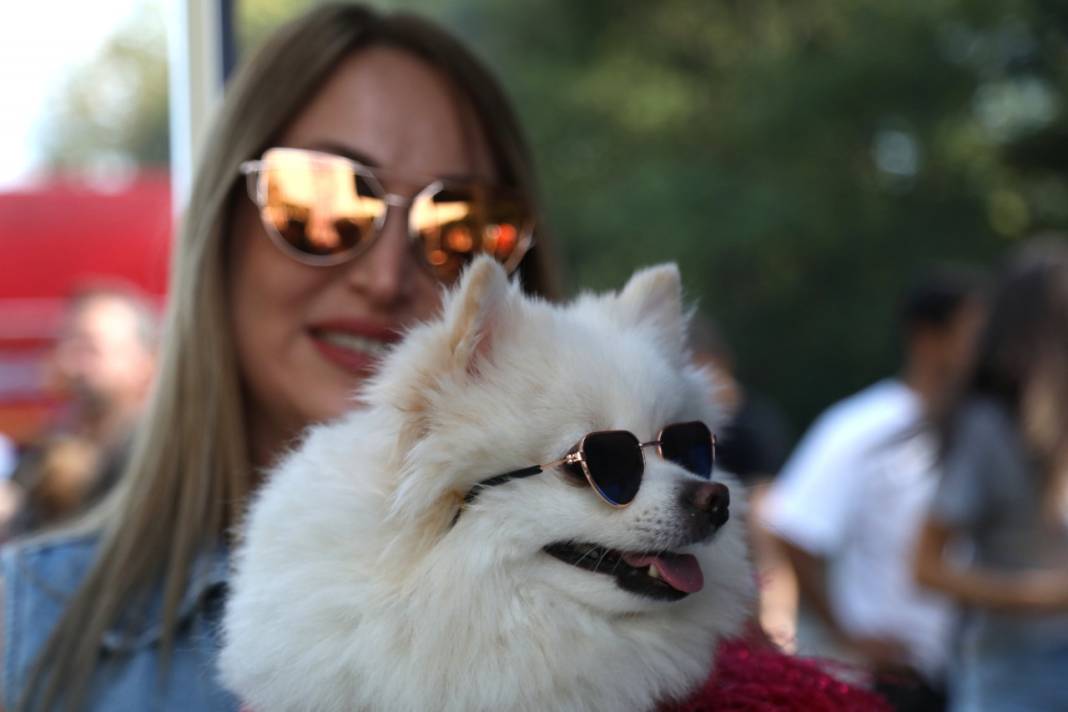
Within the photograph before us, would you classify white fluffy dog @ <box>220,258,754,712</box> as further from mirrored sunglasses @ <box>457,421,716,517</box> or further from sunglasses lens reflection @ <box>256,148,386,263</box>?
sunglasses lens reflection @ <box>256,148,386,263</box>

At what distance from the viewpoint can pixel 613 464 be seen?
1403 millimetres

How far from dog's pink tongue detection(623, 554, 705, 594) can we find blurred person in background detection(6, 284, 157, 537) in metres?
3.57

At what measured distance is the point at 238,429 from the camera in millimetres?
2047

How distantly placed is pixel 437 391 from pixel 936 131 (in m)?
10.9

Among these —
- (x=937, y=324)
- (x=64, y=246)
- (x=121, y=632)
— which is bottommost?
(x=64, y=246)

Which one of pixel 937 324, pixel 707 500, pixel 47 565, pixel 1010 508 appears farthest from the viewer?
pixel 937 324

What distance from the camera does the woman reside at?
1.92 m

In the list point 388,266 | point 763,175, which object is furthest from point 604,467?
point 763,175

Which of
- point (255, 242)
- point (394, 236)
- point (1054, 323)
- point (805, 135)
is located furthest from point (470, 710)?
point (805, 135)

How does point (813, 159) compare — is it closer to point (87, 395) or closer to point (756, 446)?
point (756, 446)

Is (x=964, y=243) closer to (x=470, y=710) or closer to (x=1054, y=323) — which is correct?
(x=1054, y=323)

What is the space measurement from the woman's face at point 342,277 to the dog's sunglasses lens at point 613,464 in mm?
673

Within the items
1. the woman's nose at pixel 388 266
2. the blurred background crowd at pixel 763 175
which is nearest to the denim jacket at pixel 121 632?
the woman's nose at pixel 388 266

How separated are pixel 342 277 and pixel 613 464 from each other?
831mm
